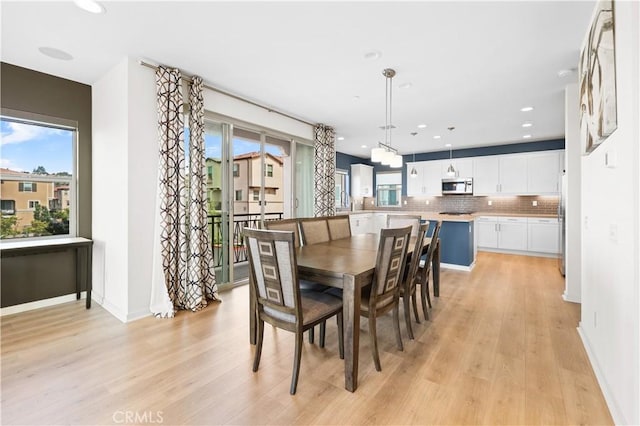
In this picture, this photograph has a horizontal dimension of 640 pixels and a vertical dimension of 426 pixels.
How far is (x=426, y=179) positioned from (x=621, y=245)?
6521 mm

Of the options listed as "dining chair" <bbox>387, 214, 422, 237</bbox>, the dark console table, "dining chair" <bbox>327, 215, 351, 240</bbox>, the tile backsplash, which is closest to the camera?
the dark console table

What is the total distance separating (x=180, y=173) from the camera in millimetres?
3152

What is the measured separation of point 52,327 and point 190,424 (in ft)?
7.08

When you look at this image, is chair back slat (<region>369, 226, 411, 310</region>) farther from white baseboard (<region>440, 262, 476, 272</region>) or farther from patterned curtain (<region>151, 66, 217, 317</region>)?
white baseboard (<region>440, 262, 476, 272</region>)

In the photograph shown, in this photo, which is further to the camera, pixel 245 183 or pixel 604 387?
pixel 245 183

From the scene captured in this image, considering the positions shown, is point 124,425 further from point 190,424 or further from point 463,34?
point 463,34

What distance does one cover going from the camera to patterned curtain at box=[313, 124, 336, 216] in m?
5.47

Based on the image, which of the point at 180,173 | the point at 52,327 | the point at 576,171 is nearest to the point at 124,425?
the point at 52,327

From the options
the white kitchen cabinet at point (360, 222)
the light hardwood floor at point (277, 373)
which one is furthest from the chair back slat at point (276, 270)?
the white kitchen cabinet at point (360, 222)

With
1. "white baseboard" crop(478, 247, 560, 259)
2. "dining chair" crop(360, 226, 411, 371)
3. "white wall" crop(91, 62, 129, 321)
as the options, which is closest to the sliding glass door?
"white wall" crop(91, 62, 129, 321)

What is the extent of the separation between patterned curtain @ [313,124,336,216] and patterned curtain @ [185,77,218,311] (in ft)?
7.94

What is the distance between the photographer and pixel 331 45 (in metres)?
2.65

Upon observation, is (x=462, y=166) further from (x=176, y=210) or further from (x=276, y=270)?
(x=276, y=270)

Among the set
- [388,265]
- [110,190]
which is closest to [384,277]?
[388,265]
